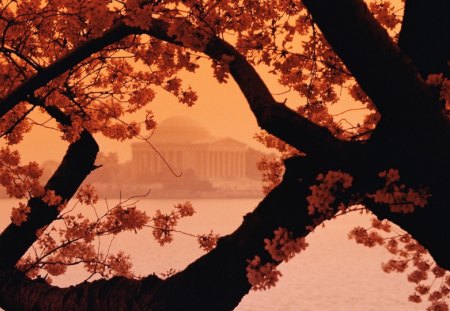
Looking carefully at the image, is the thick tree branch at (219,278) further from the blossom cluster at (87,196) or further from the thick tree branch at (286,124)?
the blossom cluster at (87,196)

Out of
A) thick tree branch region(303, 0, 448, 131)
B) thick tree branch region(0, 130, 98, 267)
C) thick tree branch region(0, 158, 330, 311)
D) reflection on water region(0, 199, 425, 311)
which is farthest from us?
reflection on water region(0, 199, 425, 311)

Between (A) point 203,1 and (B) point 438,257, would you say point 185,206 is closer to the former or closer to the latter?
(A) point 203,1

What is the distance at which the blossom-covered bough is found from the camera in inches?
181

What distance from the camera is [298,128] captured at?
5.11 metres

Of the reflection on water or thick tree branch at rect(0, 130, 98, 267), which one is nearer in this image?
thick tree branch at rect(0, 130, 98, 267)

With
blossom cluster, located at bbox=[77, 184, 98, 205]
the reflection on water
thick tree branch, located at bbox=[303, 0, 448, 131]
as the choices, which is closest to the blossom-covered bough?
thick tree branch, located at bbox=[303, 0, 448, 131]

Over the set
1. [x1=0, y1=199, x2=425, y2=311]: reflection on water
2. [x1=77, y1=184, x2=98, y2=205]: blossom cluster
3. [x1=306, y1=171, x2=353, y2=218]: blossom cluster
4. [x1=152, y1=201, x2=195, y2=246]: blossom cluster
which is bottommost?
[x1=306, y1=171, x2=353, y2=218]: blossom cluster

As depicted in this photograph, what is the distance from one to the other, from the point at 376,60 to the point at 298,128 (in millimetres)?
820

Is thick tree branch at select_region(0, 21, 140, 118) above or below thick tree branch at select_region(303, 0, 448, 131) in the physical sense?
above

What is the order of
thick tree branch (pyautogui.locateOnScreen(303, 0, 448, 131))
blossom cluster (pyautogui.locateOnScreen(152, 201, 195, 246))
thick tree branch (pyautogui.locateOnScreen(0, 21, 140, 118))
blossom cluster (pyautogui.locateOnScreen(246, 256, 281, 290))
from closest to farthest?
thick tree branch (pyautogui.locateOnScreen(303, 0, 448, 131)) → blossom cluster (pyautogui.locateOnScreen(246, 256, 281, 290)) → thick tree branch (pyautogui.locateOnScreen(0, 21, 140, 118)) → blossom cluster (pyautogui.locateOnScreen(152, 201, 195, 246))

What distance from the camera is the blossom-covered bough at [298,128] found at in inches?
181

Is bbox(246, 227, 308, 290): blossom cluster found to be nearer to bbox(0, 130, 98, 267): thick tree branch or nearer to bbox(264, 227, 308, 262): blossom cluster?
bbox(264, 227, 308, 262): blossom cluster

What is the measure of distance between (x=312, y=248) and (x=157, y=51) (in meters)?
99.9

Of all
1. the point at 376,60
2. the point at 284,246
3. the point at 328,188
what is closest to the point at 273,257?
the point at 284,246
